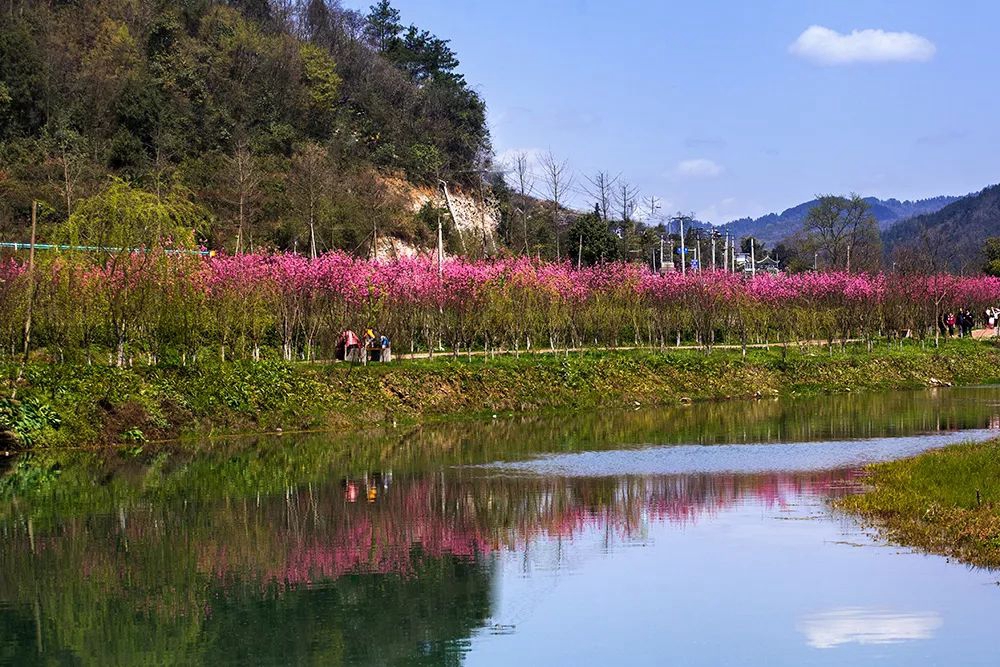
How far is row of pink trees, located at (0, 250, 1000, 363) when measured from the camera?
35.7 meters

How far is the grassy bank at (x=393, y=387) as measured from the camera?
32.9 m

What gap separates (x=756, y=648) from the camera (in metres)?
13.3

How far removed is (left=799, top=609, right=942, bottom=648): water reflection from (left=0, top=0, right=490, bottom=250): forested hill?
48.1 m

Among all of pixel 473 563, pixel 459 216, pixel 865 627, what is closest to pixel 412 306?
pixel 473 563

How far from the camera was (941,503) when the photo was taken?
1998 cm

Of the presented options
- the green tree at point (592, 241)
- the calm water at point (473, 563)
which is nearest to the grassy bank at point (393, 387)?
the calm water at point (473, 563)

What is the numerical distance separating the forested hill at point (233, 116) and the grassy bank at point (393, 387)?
22425 millimetres

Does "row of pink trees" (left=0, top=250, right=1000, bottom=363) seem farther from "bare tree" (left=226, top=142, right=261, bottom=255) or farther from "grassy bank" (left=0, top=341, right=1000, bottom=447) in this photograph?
"bare tree" (left=226, top=142, right=261, bottom=255)

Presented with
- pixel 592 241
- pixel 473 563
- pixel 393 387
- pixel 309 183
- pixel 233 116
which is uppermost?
pixel 233 116

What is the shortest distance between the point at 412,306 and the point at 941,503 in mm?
29114

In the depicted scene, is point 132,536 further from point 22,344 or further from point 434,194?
point 434,194

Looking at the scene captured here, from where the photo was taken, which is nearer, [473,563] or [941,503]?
[473,563]

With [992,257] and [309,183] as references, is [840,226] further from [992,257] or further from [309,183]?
[309,183]

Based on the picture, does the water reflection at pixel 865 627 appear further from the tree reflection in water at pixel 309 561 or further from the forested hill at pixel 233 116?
the forested hill at pixel 233 116
